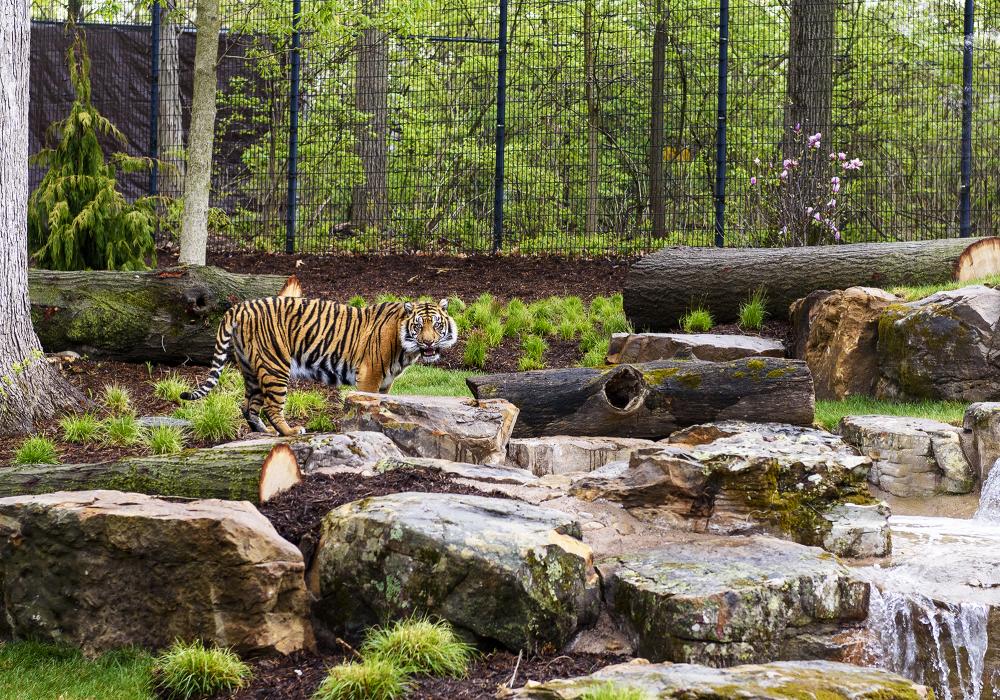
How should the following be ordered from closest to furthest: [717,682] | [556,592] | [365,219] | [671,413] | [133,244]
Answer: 1. [717,682]
2. [556,592]
3. [671,413]
4. [133,244]
5. [365,219]

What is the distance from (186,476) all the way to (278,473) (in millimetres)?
522

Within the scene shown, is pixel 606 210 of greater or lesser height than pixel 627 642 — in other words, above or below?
above

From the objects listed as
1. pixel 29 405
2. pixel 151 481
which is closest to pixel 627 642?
pixel 151 481

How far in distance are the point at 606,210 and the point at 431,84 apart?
3470 mm

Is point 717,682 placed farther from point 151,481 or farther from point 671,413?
point 671,413

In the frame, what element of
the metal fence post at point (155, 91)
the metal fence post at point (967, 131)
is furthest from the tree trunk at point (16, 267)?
the metal fence post at point (967, 131)

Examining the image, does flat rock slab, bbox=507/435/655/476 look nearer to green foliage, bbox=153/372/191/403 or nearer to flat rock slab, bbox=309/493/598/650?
flat rock slab, bbox=309/493/598/650

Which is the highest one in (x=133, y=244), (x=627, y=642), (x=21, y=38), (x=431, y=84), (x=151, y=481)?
(x=431, y=84)

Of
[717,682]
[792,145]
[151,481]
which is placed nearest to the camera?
[717,682]

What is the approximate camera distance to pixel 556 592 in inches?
197

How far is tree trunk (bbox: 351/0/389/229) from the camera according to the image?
642 inches

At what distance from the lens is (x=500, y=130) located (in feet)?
51.6

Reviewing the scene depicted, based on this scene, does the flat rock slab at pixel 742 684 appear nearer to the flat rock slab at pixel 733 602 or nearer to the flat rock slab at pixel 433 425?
the flat rock slab at pixel 733 602

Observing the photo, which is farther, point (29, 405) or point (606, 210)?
point (606, 210)
